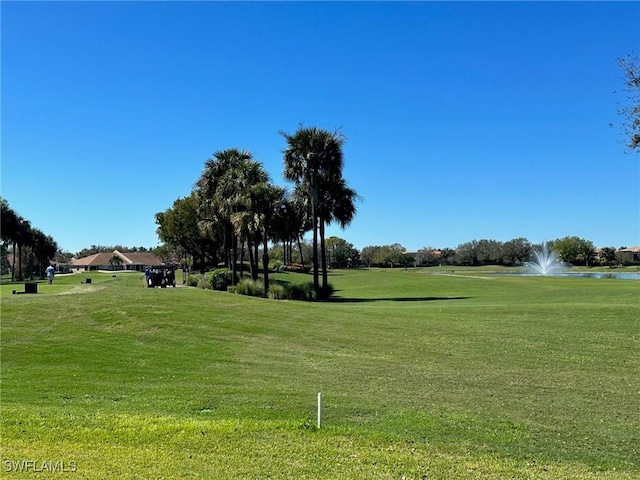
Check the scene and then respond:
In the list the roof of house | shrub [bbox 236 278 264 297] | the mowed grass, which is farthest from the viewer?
the roof of house

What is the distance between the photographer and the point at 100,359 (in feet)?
40.1

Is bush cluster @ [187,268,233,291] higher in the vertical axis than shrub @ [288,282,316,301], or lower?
higher

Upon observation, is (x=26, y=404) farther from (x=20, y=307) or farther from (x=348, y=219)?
(x=348, y=219)

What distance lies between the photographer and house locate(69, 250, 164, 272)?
463 ft

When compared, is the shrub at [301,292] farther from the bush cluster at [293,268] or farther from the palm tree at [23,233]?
the palm tree at [23,233]

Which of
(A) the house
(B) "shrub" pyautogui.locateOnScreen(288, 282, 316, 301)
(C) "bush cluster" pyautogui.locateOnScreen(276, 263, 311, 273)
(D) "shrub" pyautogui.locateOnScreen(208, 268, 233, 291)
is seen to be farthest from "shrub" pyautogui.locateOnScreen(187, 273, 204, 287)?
(A) the house

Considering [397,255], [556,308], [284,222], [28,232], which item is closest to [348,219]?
[284,222]

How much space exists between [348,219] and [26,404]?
30989mm

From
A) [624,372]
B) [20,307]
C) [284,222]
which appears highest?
[284,222]

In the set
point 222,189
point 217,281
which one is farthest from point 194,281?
point 222,189

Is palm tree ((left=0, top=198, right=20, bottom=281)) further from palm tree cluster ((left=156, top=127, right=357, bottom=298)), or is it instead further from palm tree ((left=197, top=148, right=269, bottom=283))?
palm tree cluster ((left=156, top=127, right=357, bottom=298))

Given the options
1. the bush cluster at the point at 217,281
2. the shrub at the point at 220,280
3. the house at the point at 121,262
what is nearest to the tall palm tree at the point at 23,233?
the bush cluster at the point at 217,281

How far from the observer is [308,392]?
9602 millimetres

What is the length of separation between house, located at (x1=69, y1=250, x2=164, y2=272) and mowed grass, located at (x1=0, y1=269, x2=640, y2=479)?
422ft
